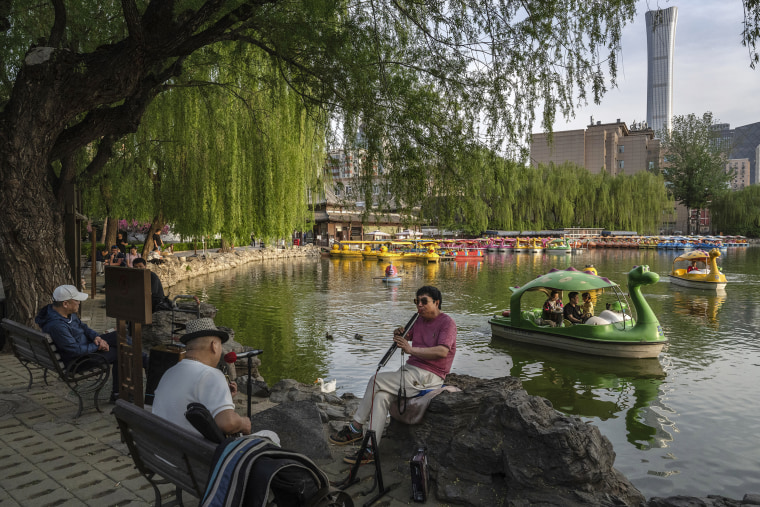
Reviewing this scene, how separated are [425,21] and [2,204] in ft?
20.3

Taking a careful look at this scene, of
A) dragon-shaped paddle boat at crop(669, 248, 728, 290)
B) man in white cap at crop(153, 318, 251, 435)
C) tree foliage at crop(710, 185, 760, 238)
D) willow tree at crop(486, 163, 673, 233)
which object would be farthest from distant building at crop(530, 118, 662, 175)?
man in white cap at crop(153, 318, 251, 435)

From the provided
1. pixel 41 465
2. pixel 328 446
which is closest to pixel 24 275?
pixel 41 465

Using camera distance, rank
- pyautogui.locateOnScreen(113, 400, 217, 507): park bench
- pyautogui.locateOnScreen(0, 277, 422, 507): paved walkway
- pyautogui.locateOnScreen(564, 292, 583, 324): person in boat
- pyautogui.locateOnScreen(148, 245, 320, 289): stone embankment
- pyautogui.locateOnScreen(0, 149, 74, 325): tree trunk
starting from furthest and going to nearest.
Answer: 1. pyautogui.locateOnScreen(148, 245, 320, 289): stone embankment
2. pyautogui.locateOnScreen(564, 292, 583, 324): person in boat
3. pyautogui.locateOnScreen(0, 149, 74, 325): tree trunk
4. pyautogui.locateOnScreen(0, 277, 422, 507): paved walkway
5. pyautogui.locateOnScreen(113, 400, 217, 507): park bench

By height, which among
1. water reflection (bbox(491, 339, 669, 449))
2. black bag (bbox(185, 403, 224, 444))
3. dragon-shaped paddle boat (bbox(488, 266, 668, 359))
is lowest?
water reflection (bbox(491, 339, 669, 449))

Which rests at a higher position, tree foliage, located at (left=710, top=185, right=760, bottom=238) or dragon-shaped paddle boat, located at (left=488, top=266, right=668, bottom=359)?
tree foliage, located at (left=710, top=185, right=760, bottom=238)

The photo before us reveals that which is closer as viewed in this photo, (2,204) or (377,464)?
(377,464)

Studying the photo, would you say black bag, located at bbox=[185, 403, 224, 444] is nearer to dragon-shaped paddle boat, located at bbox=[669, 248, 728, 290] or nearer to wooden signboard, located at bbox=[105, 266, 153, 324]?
wooden signboard, located at bbox=[105, 266, 153, 324]

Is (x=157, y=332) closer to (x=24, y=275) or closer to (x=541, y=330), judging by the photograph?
(x=24, y=275)

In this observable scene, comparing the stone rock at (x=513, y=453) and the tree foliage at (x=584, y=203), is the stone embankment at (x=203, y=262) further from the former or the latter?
the stone rock at (x=513, y=453)

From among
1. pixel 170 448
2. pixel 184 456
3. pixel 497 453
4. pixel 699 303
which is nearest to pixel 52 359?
pixel 170 448

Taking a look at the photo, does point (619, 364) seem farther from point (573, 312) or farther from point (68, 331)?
point (68, 331)

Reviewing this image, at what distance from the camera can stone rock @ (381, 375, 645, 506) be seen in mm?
3658

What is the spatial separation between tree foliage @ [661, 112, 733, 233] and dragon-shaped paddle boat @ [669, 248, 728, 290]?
166ft

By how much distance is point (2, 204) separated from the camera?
7.32 metres
